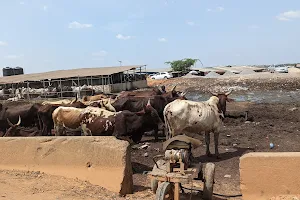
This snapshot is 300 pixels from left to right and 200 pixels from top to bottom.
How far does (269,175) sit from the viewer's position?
677 cm

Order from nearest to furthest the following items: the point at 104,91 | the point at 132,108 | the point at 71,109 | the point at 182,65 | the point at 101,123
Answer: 1. the point at 101,123
2. the point at 71,109
3. the point at 132,108
4. the point at 104,91
5. the point at 182,65

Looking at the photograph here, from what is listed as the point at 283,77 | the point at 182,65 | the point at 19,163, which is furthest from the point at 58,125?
the point at 182,65

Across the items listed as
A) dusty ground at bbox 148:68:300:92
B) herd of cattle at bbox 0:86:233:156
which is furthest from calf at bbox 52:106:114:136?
dusty ground at bbox 148:68:300:92

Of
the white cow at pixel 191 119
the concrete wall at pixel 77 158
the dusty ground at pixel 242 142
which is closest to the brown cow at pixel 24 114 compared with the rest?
the dusty ground at pixel 242 142

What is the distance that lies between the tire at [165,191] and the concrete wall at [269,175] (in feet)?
4.60

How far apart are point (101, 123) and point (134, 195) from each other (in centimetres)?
450

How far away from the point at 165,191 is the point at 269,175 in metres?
1.97

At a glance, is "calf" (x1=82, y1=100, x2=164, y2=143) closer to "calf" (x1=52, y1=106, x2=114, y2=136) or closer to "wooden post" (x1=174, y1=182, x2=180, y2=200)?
"calf" (x1=52, y1=106, x2=114, y2=136)

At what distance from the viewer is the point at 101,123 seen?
1185cm

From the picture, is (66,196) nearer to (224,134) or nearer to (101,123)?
(101,123)

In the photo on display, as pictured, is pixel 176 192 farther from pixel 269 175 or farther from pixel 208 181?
pixel 269 175

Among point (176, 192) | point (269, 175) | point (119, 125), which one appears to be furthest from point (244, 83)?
point (176, 192)

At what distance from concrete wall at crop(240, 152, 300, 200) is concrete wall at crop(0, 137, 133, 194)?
2332mm

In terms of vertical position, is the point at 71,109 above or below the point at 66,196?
above
